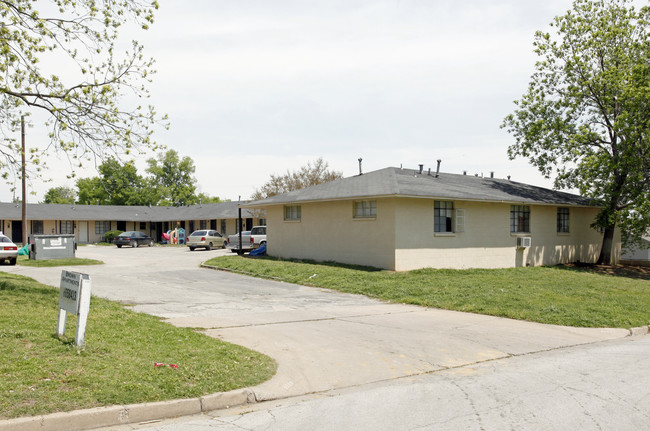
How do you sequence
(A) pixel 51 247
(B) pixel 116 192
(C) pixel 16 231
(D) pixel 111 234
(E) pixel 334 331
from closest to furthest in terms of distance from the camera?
(E) pixel 334 331 → (A) pixel 51 247 → (C) pixel 16 231 → (D) pixel 111 234 → (B) pixel 116 192

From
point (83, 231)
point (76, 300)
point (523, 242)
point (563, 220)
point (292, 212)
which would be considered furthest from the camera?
point (83, 231)

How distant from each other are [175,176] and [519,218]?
76.2 m

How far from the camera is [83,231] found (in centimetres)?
5512

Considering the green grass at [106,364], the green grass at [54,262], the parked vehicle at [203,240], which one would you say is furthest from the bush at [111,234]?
the green grass at [106,364]

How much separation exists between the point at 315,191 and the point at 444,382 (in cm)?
1791

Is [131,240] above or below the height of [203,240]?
below

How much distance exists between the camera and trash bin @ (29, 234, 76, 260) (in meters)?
26.9

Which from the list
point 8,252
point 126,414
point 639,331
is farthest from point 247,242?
point 126,414

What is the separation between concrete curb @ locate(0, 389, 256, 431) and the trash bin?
24492 millimetres

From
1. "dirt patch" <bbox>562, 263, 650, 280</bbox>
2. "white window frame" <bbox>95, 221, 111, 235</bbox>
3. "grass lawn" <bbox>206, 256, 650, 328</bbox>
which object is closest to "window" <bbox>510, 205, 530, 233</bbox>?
"grass lawn" <bbox>206, 256, 650, 328</bbox>

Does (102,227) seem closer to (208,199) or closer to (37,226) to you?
(37,226)

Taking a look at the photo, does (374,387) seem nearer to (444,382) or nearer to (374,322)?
(444,382)

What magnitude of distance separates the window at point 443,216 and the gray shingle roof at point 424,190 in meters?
0.55

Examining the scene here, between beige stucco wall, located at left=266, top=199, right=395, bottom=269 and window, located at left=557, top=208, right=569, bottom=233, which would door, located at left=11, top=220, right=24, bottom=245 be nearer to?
beige stucco wall, located at left=266, top=199, right=395, bottom=269
